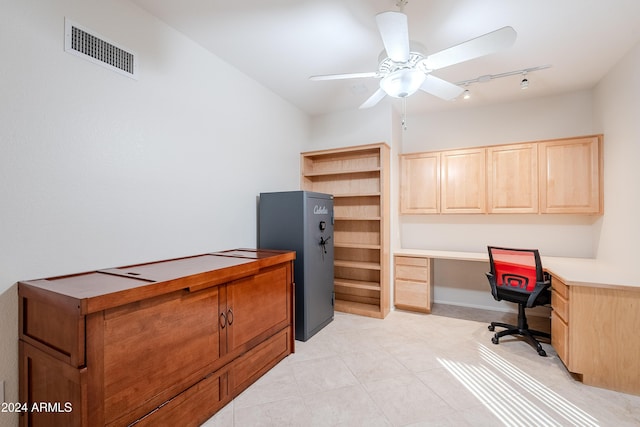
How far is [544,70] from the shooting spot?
9.38ft

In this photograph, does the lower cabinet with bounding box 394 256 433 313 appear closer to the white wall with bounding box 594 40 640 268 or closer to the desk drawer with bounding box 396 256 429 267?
the desk drawer with bounding box 396 256 429 267

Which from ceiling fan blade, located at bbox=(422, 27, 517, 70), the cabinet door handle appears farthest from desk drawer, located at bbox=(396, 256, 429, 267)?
the cabinet door handle

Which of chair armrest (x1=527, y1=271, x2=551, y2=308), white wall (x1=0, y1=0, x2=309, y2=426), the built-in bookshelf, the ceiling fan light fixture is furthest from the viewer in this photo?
the built-in bookshelf

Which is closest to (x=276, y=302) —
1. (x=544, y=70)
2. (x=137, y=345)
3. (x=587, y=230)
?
(x=137, y=345)

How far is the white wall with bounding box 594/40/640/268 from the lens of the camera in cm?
242

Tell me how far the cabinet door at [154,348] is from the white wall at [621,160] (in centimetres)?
345

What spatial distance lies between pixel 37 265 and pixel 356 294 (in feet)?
11.0

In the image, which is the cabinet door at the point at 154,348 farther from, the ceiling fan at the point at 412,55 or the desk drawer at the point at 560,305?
the desk drawer at the point at 560,305

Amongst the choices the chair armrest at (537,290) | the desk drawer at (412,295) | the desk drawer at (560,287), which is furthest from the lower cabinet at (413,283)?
the desk drawer at (560,287)

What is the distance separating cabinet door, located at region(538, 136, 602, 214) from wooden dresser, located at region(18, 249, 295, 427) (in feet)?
11.0

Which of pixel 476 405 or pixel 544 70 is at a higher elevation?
pixel 544 70

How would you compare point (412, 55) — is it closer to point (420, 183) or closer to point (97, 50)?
point (97, 50)

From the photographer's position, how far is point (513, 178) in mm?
3404

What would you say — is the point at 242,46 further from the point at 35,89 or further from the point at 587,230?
the point at 587,230
